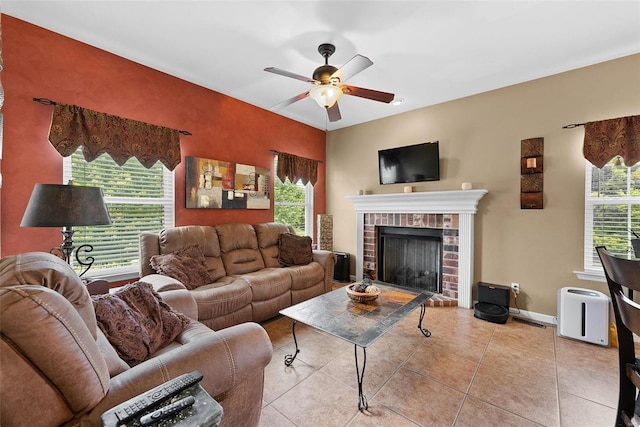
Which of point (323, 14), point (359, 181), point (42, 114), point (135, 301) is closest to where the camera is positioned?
point (135, 301)

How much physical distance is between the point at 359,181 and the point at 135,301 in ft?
12.0

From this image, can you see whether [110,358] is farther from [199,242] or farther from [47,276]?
[199,242]

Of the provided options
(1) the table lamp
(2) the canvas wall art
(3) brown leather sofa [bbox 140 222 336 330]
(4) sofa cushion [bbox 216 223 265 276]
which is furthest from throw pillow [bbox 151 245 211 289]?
(1) the table lamp

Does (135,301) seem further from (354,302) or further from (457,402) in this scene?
(457,402)

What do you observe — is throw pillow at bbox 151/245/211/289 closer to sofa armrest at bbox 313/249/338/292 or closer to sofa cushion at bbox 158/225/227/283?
sofa cushion at bbox 158/225/227/283

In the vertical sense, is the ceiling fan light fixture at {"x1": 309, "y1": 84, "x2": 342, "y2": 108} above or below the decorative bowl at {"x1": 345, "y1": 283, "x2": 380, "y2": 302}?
above

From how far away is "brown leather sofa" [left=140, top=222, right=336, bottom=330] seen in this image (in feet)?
8.04

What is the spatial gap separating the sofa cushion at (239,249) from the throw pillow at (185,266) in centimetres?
38

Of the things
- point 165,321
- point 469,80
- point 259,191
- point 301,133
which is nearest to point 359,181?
point 301,133

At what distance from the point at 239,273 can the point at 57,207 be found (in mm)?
1818

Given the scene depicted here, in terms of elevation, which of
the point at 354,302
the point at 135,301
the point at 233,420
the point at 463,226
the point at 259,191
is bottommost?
the point at 233,420

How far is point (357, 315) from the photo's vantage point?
2.03 m

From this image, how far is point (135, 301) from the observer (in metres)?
1.56

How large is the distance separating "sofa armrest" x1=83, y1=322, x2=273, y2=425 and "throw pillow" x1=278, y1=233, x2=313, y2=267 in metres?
2.24
